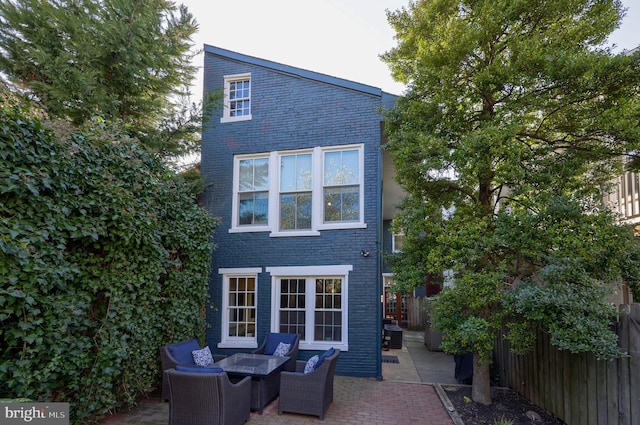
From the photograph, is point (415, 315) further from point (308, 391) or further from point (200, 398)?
point (200, 398)

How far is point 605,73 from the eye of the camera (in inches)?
206

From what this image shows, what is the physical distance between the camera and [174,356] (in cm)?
596

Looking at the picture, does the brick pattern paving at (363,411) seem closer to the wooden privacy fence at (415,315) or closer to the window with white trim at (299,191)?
the window with white trim at (299,191)

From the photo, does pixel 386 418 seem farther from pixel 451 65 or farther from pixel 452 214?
pixel 451 65

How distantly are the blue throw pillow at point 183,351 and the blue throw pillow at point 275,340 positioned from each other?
5.19 feet

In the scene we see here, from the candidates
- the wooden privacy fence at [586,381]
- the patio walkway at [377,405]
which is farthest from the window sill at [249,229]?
the wooden privacy fence at [586,381]

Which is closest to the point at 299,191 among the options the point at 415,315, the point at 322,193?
the point at 322,193

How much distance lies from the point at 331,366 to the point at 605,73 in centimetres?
597

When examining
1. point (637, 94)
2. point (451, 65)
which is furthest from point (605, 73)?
point (451, 65)

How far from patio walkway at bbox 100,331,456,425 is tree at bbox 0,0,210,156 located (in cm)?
481
